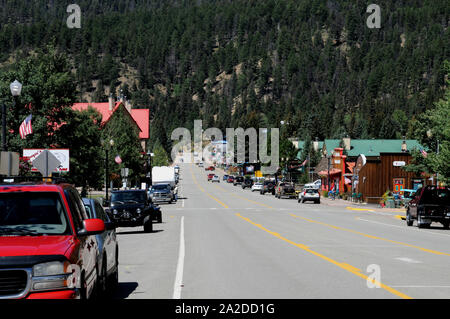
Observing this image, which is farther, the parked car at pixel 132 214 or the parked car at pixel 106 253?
the parked car at pixel 132 214

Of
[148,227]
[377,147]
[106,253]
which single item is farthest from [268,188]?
[106,253]

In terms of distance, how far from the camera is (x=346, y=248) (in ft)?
66.8

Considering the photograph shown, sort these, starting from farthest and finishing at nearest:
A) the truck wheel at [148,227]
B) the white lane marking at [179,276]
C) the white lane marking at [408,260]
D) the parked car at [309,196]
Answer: the parked car at [309,196], the truck wheel at [148,227], the white lane marking at [408,260], the white lane marking at [179,276]

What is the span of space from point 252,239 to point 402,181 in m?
53.7

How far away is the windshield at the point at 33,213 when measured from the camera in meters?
8.47

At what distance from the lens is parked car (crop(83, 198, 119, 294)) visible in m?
10.6

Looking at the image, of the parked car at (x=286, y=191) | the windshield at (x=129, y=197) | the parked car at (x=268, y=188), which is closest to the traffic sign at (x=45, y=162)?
the windshield at (x=129, y=197)

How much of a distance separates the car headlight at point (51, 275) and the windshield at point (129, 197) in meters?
22.5

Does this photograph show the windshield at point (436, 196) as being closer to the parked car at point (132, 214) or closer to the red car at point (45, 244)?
the parked car at point (132, 214)

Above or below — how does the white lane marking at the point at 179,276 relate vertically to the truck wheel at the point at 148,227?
above

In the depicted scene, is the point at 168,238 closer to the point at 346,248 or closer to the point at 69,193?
the point at 346,248

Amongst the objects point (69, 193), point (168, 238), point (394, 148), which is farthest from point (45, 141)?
point (394, 148)

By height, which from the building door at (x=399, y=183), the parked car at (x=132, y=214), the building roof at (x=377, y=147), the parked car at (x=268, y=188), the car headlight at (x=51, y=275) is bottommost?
the parked car at (x=268, y=188)

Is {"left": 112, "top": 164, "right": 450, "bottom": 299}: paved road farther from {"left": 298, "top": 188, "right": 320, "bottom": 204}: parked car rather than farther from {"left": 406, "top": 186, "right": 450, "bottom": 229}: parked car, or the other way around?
{"left": 298, "top": 188, "right": 320, "bottom": 204}: parked car
